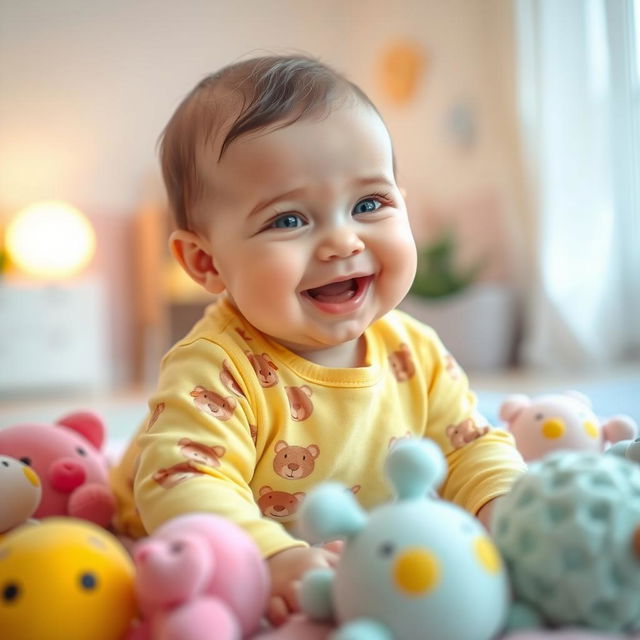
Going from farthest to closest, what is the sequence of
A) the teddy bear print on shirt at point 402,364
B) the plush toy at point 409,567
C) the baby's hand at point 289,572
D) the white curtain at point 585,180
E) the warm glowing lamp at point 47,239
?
the warm glowing lamp at point 47,239, the white curtain at point 585,180, the teddy bear print on shirt at point 402,364, the baby's hand at point 289,572, the plush toy at point 409,567

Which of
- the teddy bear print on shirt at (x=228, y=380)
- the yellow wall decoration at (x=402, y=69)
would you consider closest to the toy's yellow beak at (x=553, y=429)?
the teddy bear print on shirt at (x=228, y=380)

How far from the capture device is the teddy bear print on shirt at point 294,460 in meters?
0.75

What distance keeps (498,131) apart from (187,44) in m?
1.66

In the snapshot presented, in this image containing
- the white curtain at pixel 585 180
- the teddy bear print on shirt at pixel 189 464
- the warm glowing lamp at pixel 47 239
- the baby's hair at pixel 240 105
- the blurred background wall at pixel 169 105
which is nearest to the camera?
the teddy bear print on shirt at pixel 189 464

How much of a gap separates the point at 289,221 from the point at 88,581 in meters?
0.37

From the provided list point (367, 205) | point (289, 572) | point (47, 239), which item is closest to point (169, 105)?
point (47, 239)

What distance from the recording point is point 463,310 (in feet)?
10.2

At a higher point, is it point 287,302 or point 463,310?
point 287,302

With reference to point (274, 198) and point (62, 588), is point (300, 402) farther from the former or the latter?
point (62, 588)

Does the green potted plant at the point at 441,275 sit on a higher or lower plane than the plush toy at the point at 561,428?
lower

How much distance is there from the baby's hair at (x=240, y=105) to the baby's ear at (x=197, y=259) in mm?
15

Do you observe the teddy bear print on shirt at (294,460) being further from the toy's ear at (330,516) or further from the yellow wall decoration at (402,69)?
the yellow wall decoration at (402,69)

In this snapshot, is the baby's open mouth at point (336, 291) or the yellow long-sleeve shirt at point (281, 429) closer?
the yellow long-sleeve shirt at point (281, 429)

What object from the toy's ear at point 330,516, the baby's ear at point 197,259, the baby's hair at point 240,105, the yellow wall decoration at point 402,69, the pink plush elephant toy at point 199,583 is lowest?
the pink plush elephant toy at point 199,583
